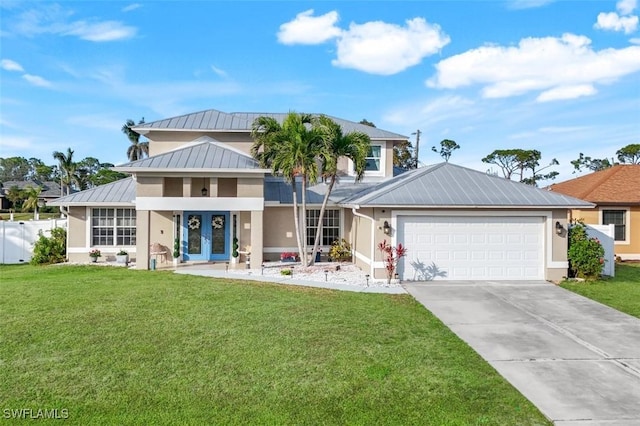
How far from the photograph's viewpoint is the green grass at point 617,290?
1043cm

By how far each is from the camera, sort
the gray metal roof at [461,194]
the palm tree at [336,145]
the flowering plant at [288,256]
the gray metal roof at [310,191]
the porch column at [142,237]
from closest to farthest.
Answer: the gray metal roof at [461,194], the palm tree at [336,145], the porch column at [142,237], the flowering plant at [288,256], the gray metal roof at [310,191]

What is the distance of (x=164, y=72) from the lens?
19.9 metres

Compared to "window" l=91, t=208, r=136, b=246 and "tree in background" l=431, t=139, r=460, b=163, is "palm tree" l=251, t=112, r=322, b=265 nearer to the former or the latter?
"window" l=91, t=208, r=136, b=246

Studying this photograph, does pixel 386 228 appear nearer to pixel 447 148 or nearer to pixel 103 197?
pixel 103 197

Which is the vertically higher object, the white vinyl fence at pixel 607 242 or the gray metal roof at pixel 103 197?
the gray metal roof at pixel 103 197

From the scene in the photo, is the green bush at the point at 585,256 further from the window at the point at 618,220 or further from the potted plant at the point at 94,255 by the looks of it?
the potted plant at the point at 94,255

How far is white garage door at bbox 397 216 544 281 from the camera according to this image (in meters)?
13.5

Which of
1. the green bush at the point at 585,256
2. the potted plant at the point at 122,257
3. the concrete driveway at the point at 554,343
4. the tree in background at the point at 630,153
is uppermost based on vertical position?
the tree in background at the point at 630,153

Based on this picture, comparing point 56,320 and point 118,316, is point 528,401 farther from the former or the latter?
point 56,320

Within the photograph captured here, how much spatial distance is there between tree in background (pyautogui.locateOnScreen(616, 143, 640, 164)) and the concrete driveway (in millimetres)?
48007

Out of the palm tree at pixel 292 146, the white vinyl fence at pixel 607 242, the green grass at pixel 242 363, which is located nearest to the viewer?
the green grass at pixel 242 363

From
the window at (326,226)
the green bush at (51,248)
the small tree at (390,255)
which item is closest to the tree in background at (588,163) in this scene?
the window at (326,226)
